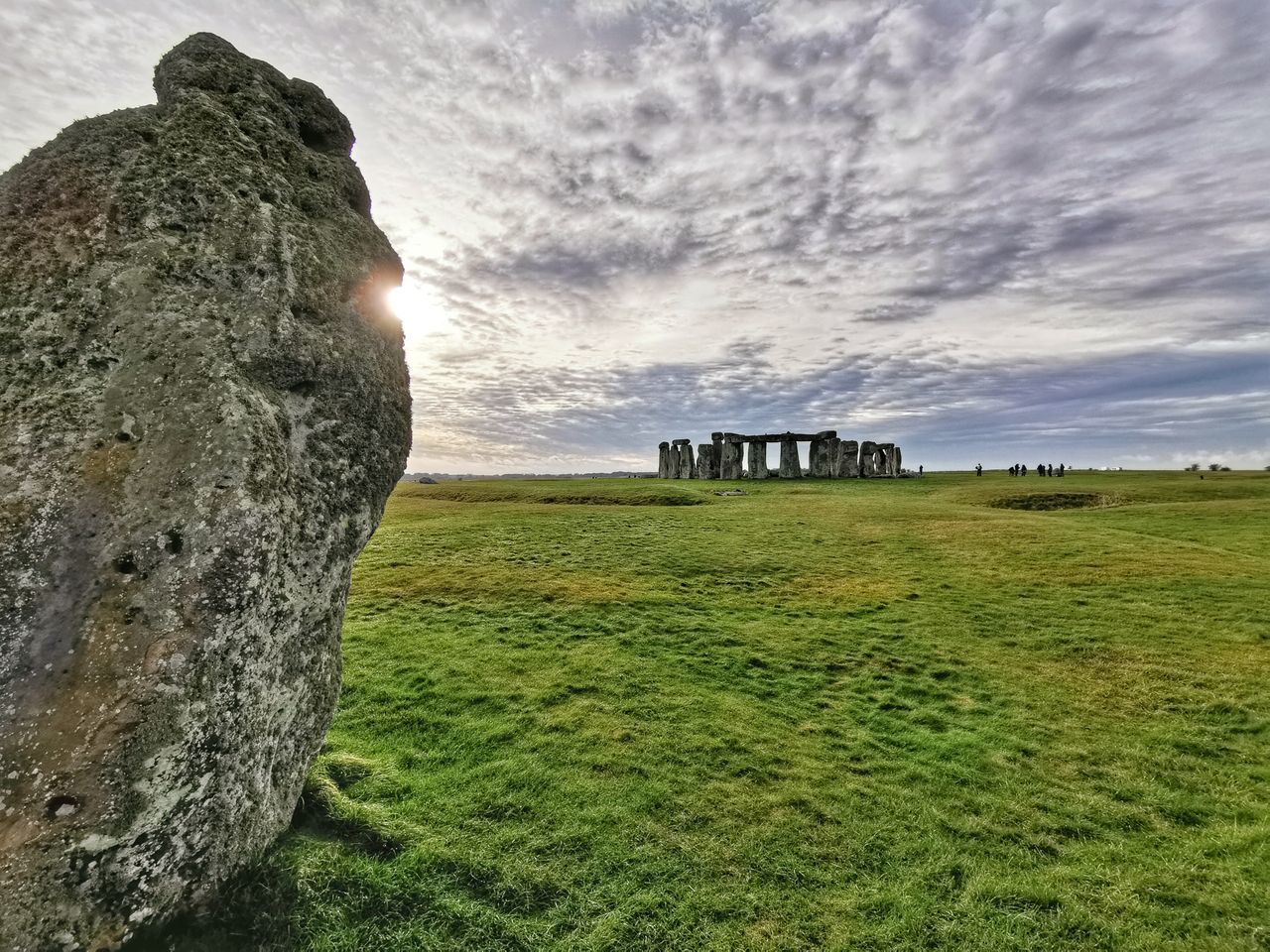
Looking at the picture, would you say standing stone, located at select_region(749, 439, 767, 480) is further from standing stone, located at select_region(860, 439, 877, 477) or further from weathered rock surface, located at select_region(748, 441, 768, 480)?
standing stone, located at select_region(860, 439, 877, 477)

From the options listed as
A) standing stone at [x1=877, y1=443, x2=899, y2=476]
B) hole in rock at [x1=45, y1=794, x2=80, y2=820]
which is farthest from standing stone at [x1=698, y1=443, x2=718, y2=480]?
hole in rock at [x1=45, y1=794, x2=80, y2=820]

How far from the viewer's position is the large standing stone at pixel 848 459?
199 feet

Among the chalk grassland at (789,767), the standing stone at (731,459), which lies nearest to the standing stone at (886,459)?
the standing stone at (731,459)

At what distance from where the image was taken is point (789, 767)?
8.51m

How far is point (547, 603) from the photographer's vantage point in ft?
52.9

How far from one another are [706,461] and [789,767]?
53077 millimetres

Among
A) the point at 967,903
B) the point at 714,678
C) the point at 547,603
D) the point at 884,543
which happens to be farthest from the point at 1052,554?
the point at 967,903

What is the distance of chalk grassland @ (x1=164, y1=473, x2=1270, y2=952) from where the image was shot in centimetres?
570

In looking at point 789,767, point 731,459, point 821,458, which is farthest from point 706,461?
point 789,767

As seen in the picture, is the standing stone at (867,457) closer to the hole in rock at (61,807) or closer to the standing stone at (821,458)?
the standing stone at (821,458)

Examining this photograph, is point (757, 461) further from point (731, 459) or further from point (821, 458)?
point (821, 458)

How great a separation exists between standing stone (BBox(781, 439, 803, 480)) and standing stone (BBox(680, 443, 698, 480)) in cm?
914

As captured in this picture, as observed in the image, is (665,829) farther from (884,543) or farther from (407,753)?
(884,543)

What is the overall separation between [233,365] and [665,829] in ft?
21.2
